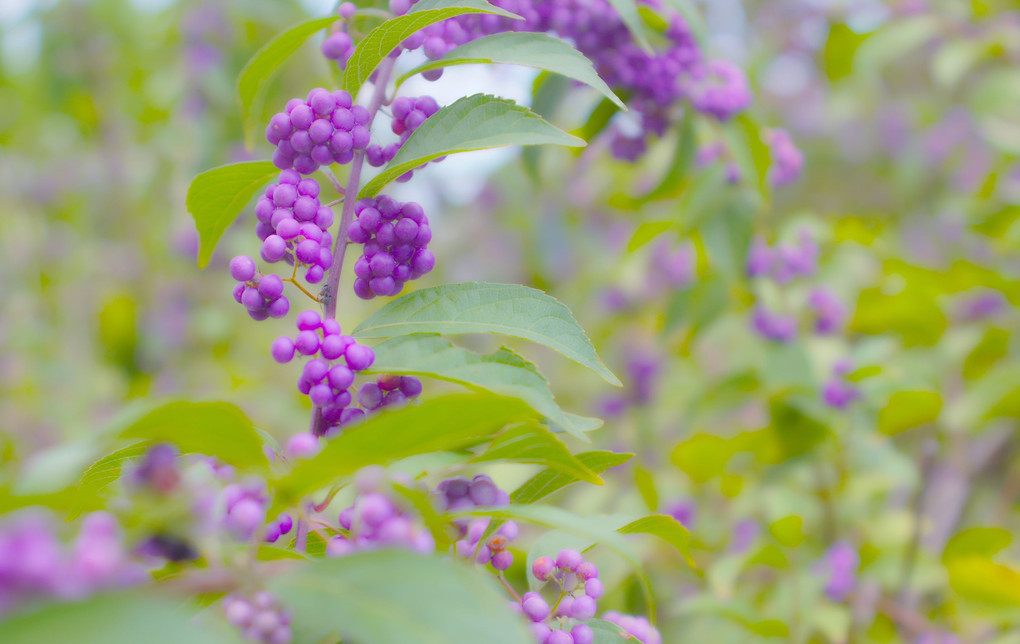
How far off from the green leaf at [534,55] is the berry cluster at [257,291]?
0.99 feet

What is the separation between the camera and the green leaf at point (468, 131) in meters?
0.74

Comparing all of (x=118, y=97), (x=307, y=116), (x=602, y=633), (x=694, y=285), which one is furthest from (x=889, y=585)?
(x=118, y=97)

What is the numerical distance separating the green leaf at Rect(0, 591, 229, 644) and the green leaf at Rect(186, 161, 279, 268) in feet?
1.77

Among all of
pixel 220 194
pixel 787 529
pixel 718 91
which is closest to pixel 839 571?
pixel 787 529

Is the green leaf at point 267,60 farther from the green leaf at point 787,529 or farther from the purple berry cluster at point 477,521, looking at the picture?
the green leaf at point 787,529

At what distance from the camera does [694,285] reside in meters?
1.93

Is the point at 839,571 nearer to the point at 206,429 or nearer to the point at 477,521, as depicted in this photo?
the point at 477,521

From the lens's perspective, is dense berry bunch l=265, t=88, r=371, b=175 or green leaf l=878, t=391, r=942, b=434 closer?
dense berry bunch l=265, t=88, r=371, b=175

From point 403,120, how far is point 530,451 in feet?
1.47

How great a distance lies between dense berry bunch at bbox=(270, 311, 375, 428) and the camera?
29.1 inches

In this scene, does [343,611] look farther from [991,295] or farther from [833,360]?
[991,295]

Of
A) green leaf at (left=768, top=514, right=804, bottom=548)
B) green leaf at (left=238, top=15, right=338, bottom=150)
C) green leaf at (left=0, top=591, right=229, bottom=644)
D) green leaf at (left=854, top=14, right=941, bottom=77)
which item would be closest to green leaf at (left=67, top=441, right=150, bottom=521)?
green leaf at (left=0, top=591, right=229, bottom=644)

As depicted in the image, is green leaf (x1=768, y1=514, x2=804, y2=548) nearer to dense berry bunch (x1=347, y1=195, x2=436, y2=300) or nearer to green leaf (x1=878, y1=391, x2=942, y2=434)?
green leaf (x1=878, y1=391, x2=942, y2=434)

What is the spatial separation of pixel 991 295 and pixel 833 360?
2.40ft
